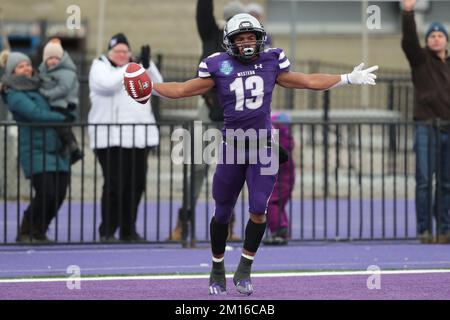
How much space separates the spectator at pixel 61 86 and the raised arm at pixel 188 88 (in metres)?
3.87

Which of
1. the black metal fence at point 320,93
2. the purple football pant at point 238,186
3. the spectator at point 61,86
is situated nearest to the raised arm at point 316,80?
the purple football pant at point 238,186

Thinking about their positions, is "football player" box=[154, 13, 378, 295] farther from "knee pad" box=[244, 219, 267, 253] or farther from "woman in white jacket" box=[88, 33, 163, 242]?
"woman in white jacket" box=[88, 33, 163, 242]

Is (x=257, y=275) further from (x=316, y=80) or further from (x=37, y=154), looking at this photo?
(x=37, y=154)

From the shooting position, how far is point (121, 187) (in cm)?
1497

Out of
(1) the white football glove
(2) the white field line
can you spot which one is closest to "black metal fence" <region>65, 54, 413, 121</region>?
(2) the white field line

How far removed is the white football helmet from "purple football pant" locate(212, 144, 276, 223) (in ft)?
2.50

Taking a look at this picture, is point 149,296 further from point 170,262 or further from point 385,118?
point 385,118

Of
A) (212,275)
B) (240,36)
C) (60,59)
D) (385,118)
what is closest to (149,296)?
(212,275)

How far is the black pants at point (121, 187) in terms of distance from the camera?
15.0m

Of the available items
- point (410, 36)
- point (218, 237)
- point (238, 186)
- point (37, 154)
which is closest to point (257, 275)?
point (218, 237)

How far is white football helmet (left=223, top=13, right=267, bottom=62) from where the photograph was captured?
36.3ft

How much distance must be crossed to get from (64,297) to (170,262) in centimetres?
281

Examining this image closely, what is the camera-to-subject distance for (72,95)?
15.5 m
